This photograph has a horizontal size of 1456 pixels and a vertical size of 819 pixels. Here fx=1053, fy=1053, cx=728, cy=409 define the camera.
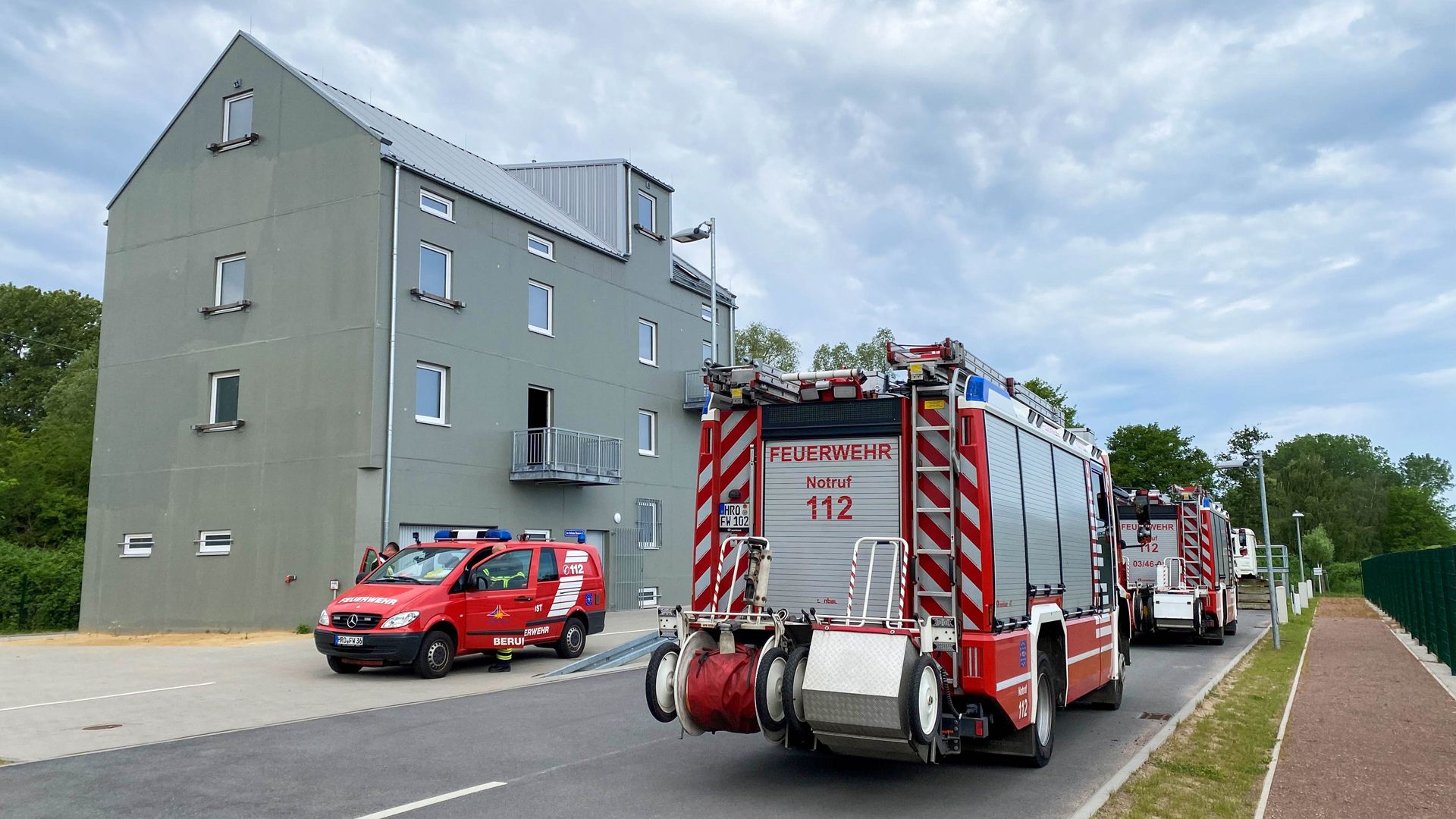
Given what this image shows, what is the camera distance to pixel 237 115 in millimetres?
25656

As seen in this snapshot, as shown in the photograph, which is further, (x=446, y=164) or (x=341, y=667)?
(x=446, y=164)

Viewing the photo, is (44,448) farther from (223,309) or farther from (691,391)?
(691,391)

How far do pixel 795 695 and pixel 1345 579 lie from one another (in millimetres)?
65851

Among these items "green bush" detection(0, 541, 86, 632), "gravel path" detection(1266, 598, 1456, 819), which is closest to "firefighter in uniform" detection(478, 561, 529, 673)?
"gravel path" detection(1266, 598, 1456, 819)

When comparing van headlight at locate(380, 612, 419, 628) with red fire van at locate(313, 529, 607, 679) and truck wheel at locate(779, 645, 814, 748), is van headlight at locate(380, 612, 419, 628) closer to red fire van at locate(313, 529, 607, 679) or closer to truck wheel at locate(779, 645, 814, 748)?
red fire van at locate(313, 529, 607, 679)

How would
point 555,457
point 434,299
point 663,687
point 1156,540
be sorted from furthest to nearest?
point 555,457 < point 434,299 < point 1156,540 < point 663,687

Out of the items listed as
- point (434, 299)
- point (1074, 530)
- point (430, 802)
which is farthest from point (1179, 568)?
point (430, 802)

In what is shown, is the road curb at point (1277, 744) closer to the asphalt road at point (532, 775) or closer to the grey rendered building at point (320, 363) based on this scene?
the asphalt road at point (532, 775)

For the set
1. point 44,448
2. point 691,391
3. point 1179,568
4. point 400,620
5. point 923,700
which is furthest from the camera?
point 44,448

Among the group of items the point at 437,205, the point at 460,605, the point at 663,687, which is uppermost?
the point at 437,205

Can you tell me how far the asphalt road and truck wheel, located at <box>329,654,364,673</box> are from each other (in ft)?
12.8

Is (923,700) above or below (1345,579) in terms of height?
above

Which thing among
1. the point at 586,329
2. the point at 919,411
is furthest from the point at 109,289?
the point at 919,411

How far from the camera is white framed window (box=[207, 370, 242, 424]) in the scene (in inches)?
955
